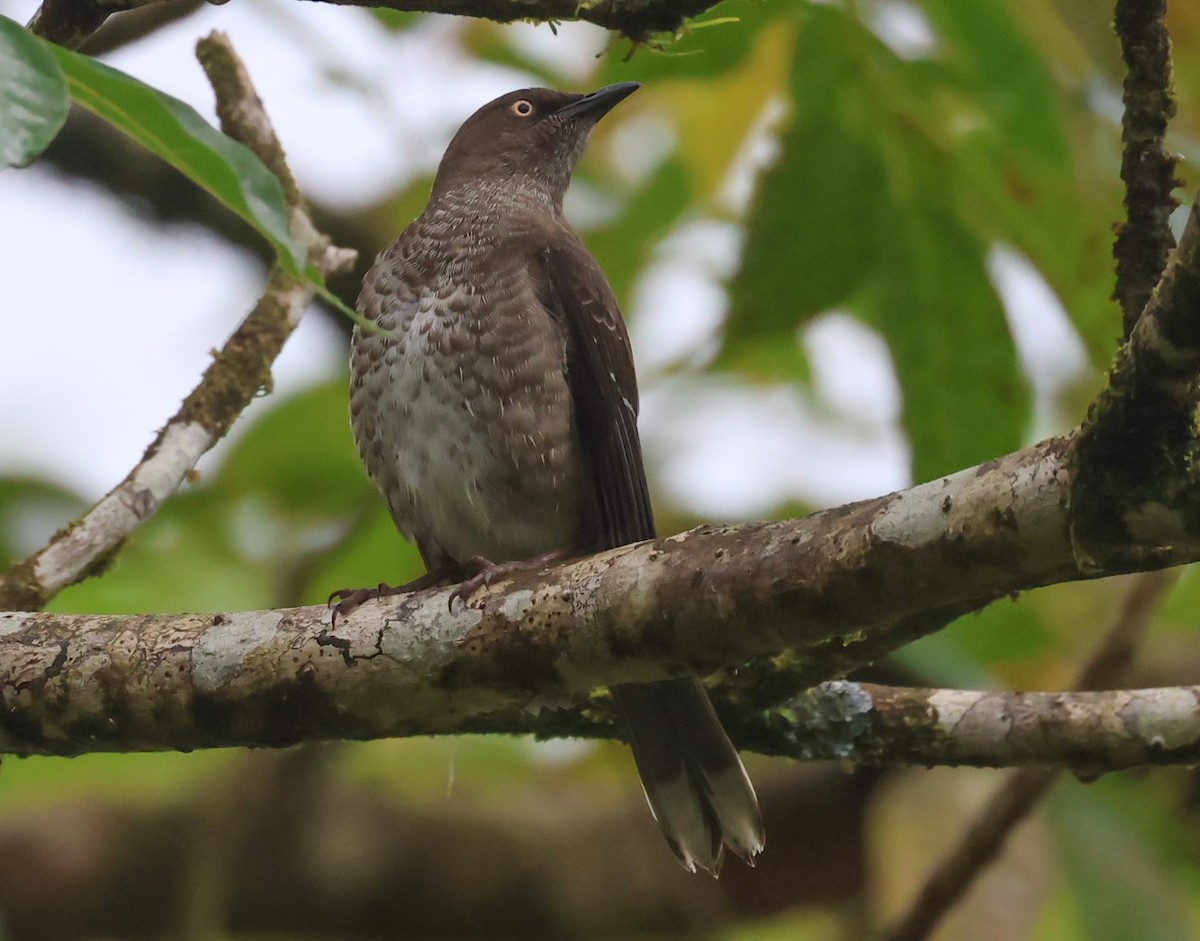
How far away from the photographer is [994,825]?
3965mm

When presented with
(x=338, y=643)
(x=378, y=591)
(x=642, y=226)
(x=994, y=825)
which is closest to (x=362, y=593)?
(x=378, y=591)

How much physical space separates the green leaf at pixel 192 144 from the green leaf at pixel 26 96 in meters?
0.07

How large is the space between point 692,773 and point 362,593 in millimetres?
886

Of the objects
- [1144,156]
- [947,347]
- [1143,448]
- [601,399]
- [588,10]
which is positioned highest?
[588,10]

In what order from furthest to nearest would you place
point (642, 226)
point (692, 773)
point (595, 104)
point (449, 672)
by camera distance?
point (642, 226) → point (595, 104) → point (692, 773) → point (449, 672)

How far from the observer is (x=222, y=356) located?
12.9ft

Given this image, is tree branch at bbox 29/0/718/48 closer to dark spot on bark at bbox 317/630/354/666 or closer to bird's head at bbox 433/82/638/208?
dark spot on bark at bbox 317/630/354/666

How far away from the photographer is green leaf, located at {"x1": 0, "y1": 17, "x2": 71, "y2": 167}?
1.59 m

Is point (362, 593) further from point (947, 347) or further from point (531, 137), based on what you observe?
point (531, 137)

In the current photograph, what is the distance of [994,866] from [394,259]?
231 centimetres

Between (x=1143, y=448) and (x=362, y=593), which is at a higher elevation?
(x=1143, y=448)

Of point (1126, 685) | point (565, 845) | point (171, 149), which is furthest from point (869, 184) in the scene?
point (565, 845)

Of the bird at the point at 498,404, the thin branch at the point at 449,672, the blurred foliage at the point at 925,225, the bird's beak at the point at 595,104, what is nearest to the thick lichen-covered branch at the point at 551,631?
the thin branch at the point at 449,672

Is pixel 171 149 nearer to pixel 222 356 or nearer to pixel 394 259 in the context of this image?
pixel 222 356
